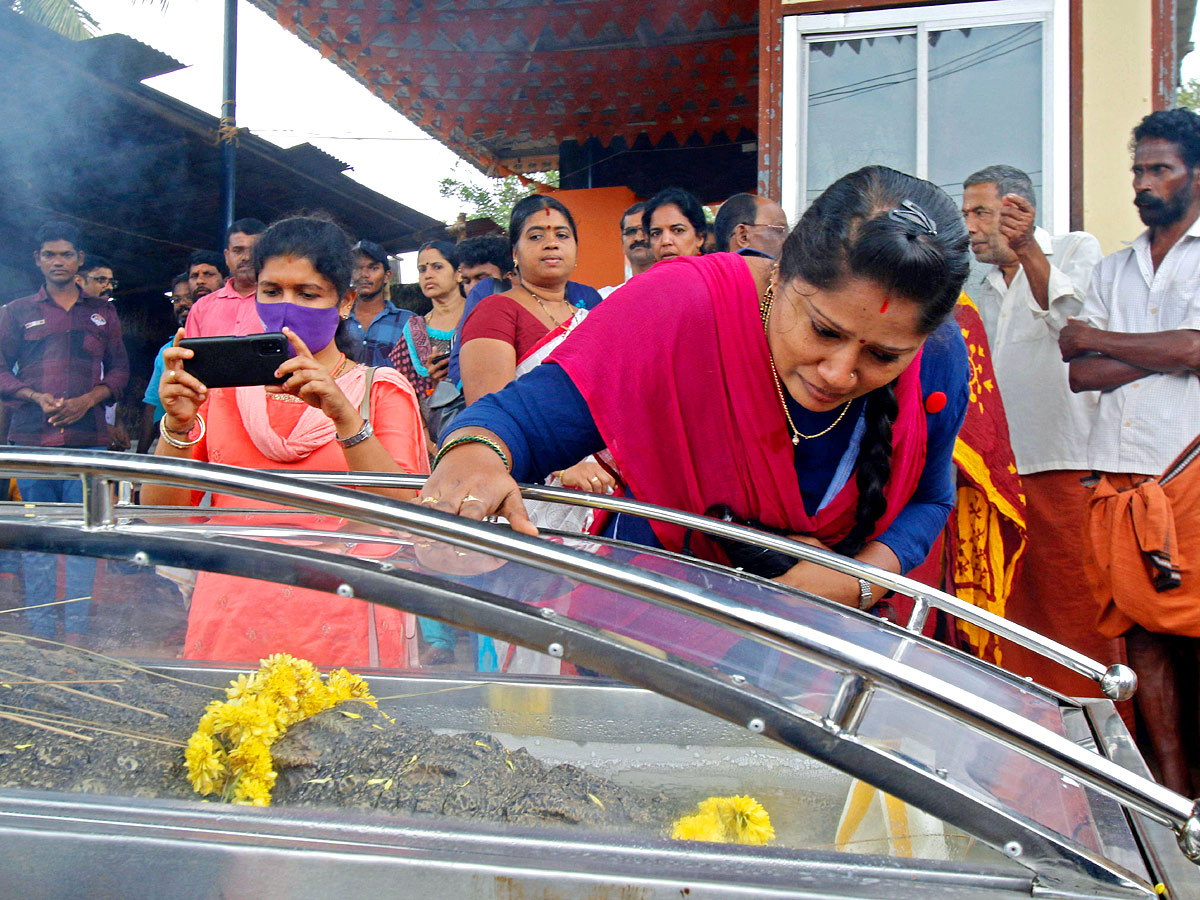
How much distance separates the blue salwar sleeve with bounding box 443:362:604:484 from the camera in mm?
1685

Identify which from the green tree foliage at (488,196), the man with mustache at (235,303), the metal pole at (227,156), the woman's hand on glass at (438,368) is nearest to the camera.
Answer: the man with mustache at (235,303)

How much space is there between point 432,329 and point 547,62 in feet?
8.87

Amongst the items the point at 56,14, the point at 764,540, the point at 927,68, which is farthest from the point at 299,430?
the point at 56,14

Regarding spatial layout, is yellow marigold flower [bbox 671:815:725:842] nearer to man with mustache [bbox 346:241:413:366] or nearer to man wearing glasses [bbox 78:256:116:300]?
man with mustache [bbox 346:241:413:366]

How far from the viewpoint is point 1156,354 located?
3.18 meters

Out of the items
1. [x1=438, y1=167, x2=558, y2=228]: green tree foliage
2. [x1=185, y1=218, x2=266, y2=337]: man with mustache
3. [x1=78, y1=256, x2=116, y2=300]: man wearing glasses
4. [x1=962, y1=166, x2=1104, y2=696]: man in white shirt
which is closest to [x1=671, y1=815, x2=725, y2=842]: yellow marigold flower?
[x1=185, y1=218, x2=266, y2=337]: man with mustache

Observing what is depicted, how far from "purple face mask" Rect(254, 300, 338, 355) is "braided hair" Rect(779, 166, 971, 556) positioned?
3.83 ft

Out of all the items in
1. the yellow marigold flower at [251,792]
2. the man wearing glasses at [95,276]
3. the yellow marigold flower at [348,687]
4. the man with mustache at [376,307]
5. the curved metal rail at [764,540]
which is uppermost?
the man wearing glasses at [95,276]

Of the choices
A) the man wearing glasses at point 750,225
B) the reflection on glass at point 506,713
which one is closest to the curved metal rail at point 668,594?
the reflection on glass at point 506,713

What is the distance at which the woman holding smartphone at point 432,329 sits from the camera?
507cm

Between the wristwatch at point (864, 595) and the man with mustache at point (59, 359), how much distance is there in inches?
177

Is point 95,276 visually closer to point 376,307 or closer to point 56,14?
point 376,307

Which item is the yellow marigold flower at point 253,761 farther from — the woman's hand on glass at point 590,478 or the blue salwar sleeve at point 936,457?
the blue salwar sleeve at point 936,457

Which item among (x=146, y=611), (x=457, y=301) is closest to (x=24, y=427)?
(x=457, y=301)
